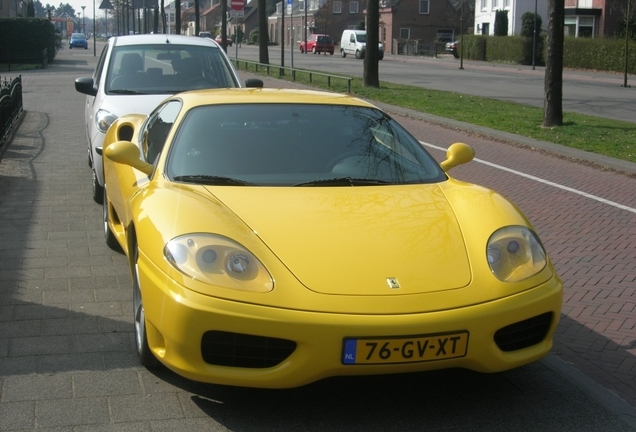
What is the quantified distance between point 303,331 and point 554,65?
13.4 metres

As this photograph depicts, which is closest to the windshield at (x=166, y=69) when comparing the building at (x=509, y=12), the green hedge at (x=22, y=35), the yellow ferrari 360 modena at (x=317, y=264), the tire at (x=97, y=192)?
the tire at (x=97, y=192)

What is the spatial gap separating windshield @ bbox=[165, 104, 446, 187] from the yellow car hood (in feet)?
0.73

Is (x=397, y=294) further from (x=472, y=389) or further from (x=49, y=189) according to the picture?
(x=49, y=189)

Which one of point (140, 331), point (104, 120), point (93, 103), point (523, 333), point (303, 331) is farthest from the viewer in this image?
point (93, 103)

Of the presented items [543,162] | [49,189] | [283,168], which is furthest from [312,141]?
[543,162]

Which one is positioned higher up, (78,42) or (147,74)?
(78,42)

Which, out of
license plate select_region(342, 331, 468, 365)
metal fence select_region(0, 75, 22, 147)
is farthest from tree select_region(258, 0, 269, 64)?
license plate select_region(342, 331, 468, 365)

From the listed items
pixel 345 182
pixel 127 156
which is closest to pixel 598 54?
pixel 345 182

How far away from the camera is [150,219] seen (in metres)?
4.31

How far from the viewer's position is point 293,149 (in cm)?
501

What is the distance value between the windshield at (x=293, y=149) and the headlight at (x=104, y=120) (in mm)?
3663

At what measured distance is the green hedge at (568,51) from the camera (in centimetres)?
4481

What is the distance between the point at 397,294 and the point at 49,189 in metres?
6.80

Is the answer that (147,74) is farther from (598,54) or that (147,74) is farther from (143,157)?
(598,54)
